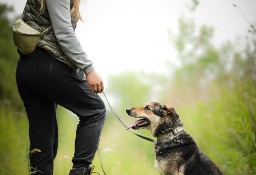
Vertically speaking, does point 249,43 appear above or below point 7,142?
above

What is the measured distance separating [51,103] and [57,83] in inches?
14.1

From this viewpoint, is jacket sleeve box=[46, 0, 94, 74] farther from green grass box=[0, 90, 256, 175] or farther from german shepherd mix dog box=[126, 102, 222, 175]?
green grass box=[0, 90, 256, 175]

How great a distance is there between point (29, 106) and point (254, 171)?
9.64 ft

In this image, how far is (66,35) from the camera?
3193 mm

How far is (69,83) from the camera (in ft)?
10.6

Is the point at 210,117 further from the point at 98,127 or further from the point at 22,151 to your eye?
the point at 98,127

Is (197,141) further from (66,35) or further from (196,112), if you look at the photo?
(66,35)

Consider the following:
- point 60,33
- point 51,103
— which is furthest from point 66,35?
point 51,103

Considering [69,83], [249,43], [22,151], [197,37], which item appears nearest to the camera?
[69,83]

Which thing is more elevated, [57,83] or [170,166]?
[57,83]

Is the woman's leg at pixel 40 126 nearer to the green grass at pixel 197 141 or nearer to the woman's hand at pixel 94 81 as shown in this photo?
the woman's hand at pixel 94 81

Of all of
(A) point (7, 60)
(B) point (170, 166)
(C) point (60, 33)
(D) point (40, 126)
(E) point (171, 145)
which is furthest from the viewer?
(A) point (7, 60)

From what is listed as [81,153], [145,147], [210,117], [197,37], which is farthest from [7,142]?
[197,37]

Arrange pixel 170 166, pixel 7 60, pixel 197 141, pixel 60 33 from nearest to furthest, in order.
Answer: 1. pixel 60 33
2. pixel 170 166
3. pixel 197 141
4. pixel 7 60
